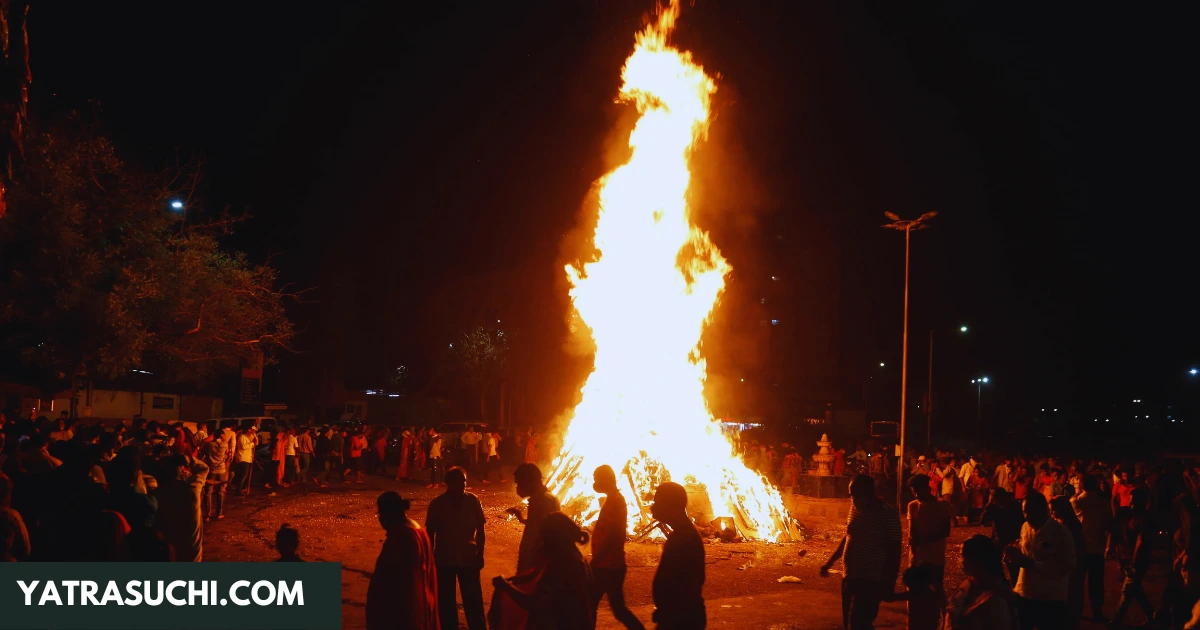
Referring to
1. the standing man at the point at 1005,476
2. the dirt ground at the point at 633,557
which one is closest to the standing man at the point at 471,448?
the dirt ground at the point at 633,557

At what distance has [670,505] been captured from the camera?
545cm

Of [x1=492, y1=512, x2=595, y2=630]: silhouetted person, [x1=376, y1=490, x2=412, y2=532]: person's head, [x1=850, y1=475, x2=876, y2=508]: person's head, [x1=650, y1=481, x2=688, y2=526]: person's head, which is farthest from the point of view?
[x1=850, y1=475, x2=876, y2=508]: person's head

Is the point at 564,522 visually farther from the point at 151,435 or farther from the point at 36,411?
the point at 36,411

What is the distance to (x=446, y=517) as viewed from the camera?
7125mm

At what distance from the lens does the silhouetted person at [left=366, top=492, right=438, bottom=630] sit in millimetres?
5590

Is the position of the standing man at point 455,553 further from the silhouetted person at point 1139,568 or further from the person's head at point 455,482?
the silhouetted person at point 1139,568

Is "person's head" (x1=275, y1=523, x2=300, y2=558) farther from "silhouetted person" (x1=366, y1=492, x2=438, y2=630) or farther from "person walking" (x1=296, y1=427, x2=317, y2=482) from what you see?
"person walking" (x1=296, y1=427, x2=317, y2=482)

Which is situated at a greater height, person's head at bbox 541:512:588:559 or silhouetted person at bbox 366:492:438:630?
person's head at bbox 541:512:588:559

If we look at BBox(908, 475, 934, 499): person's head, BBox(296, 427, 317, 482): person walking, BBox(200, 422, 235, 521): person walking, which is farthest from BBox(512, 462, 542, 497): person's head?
BBox(296, 427, 317, 482): person walking

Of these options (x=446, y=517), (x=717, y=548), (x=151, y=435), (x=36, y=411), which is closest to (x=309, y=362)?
(x=36, y=411)

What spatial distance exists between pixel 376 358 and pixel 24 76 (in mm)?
39222

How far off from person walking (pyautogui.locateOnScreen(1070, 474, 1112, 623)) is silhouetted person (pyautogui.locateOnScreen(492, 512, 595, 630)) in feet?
23.7

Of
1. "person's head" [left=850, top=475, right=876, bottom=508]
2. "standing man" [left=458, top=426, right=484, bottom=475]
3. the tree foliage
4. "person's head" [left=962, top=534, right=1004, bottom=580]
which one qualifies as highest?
the tree foliage

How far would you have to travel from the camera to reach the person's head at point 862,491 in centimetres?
728
